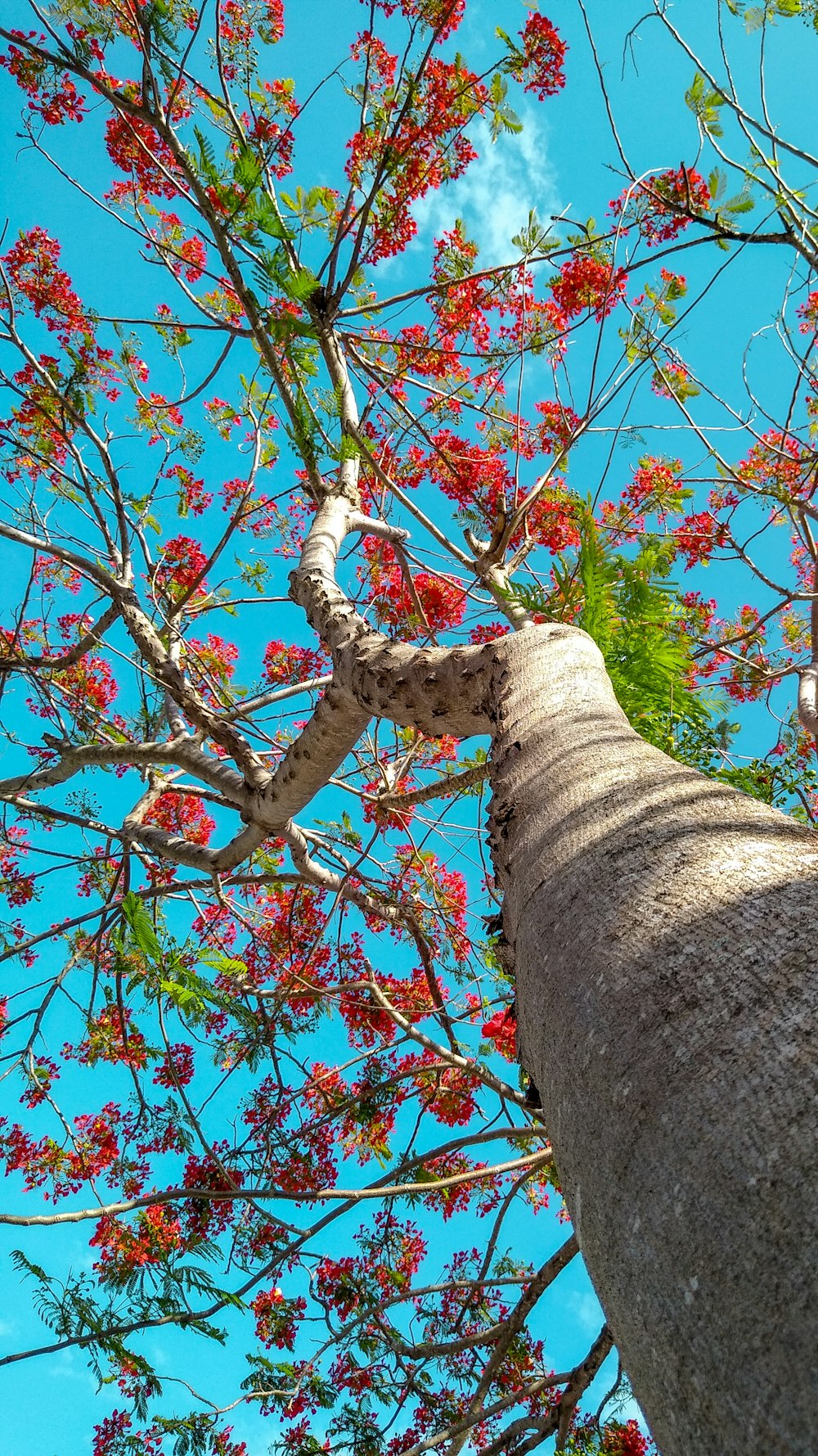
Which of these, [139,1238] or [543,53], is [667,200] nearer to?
[543,53]

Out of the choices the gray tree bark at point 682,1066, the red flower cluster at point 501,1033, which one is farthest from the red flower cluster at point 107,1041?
the gray tree bark at point 682,1066

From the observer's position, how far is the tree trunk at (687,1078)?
355 millimetres

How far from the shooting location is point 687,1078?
0.46 meters

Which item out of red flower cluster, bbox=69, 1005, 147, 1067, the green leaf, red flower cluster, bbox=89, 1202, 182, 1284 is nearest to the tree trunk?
the green leaf

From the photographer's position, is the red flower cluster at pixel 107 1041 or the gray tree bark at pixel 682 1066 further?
the red flower cluster at pixel 107 1041

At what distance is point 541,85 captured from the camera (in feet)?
11.4

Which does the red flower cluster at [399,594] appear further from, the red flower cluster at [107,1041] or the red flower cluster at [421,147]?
the red flower cluster at [107,1041]

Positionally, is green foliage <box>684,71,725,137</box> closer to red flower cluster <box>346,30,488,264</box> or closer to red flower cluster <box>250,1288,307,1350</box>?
red flower cluster <box>346,30,488,264</box>

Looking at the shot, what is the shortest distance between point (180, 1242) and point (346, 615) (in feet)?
10.1

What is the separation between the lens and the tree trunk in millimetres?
355

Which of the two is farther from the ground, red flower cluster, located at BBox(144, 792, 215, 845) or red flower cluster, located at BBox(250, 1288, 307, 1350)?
red flower cluster, located at BBox(144, 792, 215, 845)

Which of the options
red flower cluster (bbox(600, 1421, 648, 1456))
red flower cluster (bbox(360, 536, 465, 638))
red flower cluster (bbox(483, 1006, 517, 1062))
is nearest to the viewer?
red flower cluster (bbox(600, 1421, 648, 1456))

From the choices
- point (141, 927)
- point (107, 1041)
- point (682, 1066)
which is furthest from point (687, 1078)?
point (107, 1041)

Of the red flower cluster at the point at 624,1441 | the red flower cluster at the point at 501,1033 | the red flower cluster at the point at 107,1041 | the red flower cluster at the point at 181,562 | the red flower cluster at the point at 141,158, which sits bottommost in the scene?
the red flower cluster at the point at 624,1441
